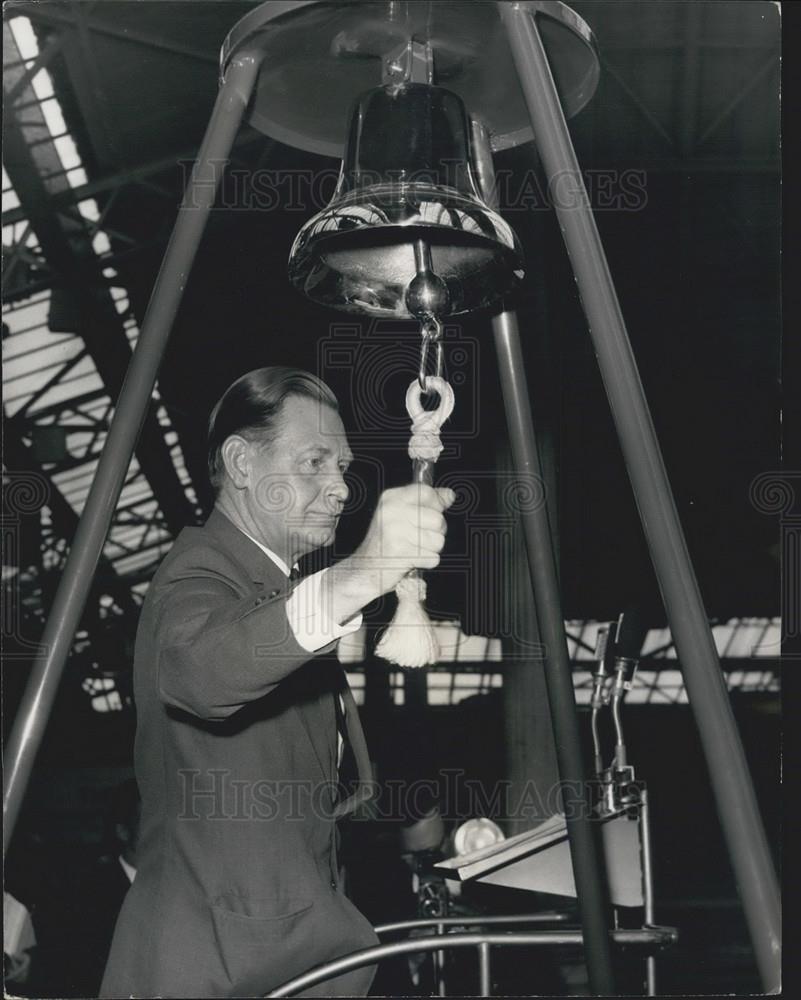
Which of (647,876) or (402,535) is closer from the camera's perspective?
(402,535)

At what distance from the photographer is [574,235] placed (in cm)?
111

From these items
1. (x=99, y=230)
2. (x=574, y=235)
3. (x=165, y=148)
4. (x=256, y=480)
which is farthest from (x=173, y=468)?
(x=574, y=235)

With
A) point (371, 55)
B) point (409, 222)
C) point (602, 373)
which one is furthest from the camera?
point (371, 55)

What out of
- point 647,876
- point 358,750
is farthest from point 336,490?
point 647,876

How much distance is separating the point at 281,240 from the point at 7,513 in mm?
4503

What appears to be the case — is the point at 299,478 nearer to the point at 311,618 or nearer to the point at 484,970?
the point at 311,618

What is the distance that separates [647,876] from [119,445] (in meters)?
1.84

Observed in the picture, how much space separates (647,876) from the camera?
2457mm

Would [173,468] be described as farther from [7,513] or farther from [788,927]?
[788,927]

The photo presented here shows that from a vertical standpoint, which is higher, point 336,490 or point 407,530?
point 336,490

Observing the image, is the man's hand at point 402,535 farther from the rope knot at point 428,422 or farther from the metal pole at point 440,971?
the metal pole at point 440,971

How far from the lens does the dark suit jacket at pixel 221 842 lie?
1.35 m

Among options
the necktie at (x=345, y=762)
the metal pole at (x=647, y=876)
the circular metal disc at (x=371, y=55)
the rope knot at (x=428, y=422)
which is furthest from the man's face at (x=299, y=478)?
the metal pole at (x=647, y=876)

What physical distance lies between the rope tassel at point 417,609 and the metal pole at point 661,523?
0.62 ft
